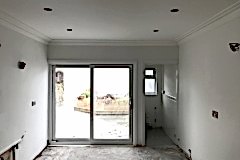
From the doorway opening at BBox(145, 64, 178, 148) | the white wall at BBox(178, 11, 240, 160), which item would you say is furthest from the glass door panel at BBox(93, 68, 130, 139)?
the white wall at BBox(178, 11, 240, 160)

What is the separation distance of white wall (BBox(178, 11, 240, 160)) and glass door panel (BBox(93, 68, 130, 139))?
143 cm

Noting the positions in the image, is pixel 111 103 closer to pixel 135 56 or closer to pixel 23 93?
pixel 135 56

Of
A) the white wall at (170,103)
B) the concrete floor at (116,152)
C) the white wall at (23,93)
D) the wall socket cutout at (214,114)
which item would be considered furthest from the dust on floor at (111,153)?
the wall socket cutout at (214,114)

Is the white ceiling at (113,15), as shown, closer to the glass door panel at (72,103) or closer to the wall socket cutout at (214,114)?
the wall socket cutout at (214,114)

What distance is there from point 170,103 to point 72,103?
8.60 feet

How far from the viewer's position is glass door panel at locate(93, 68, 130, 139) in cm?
617

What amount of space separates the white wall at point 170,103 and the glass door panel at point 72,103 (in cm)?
216

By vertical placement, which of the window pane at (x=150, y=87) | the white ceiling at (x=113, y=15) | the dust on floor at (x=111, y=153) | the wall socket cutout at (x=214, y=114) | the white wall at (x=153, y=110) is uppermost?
the white ceiling at (x=113, y=15)

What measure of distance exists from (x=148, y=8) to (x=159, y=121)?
5523 millimetres

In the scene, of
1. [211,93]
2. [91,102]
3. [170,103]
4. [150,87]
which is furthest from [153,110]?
[211,93]

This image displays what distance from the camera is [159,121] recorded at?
26.4ft

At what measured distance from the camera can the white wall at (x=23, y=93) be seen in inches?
141

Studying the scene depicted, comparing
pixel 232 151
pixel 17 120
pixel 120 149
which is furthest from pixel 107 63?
pixel 232 151

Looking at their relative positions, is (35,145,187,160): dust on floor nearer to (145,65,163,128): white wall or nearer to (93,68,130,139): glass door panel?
(93,68,130,139): glass door panel
